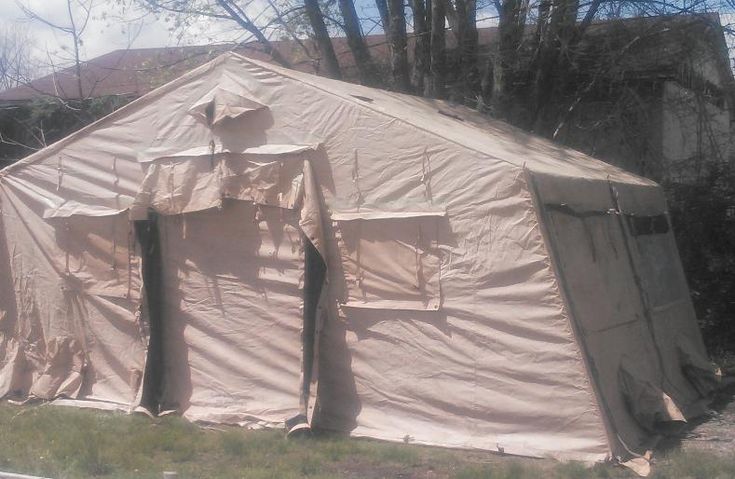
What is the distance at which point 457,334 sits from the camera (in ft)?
27.3

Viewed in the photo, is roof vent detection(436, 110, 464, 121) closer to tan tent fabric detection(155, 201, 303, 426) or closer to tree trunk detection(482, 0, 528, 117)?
tree trunk detection(482, 0, 528, 117)

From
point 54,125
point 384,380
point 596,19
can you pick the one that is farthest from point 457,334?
point 54,125

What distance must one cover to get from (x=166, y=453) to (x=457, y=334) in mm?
2661

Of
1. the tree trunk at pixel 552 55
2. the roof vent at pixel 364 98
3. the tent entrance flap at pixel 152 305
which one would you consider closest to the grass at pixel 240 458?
the tent entrance flap at pixel 152 305

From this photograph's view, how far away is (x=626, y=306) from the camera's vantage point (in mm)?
9227

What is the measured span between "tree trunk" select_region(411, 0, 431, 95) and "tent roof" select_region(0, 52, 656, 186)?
236 centimetres

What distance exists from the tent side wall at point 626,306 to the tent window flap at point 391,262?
1.09 meters

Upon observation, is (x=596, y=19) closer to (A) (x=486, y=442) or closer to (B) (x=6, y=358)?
(A) (x=486, y=442)

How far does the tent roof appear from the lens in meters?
8.76

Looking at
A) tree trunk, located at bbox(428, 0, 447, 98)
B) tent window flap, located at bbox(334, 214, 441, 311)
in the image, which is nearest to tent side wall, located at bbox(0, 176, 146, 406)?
tent window flap, located at bbox(334, 214, 441, 311)

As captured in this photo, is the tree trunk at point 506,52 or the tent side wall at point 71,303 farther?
the tree trunk at point 506,52

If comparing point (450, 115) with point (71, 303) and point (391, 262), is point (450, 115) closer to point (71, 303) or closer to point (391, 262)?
point (391, 262)

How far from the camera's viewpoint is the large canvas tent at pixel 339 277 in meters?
8.06

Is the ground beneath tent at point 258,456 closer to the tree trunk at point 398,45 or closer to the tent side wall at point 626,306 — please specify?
the tent side wall at point 626,306
